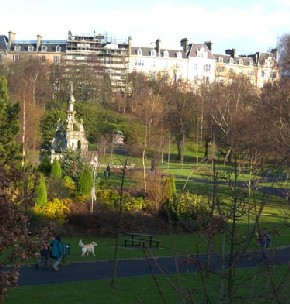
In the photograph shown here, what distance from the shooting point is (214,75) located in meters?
117

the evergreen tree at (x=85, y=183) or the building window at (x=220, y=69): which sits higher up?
the building window at (x=220, y=69)

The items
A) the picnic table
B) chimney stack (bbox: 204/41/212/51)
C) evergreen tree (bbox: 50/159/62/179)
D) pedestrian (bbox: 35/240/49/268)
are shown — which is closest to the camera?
pedestrian (bbox: 35/240/49/268)

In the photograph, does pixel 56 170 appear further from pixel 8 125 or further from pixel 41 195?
pixel 41 195

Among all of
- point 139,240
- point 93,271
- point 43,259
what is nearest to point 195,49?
point 139,240

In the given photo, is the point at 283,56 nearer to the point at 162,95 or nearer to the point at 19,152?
the point at 19,152

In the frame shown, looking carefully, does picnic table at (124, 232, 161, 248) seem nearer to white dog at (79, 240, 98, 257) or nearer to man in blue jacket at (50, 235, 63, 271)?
white dog at (79, 240, 98, 257)

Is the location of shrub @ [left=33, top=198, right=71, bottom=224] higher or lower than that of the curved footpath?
higher

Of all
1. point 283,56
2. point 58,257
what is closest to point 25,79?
point 283,56

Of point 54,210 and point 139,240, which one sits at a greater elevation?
point 54,210

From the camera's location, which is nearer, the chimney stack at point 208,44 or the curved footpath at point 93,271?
the curved footpath at point 93,271

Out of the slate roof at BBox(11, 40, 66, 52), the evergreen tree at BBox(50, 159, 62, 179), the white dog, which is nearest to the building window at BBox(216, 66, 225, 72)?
the slate roof at BBox(11, 40, 66, 52)

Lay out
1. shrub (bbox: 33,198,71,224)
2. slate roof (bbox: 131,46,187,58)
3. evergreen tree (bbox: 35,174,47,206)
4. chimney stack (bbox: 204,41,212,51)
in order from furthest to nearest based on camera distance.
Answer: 1. chimney stack (bbox: 204,41,212,51)
2. slate roof (bbox: 131,46,187,58)
3. evergreen tree (bbox: 35,174,47,206)
4. shrub (bbox: 33,198,71,224)

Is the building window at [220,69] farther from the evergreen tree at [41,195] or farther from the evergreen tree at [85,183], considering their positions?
the evergreen tree at [41,195]

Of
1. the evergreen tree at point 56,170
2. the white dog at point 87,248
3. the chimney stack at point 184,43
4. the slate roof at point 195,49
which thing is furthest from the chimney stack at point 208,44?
the white dog at point 87,248
